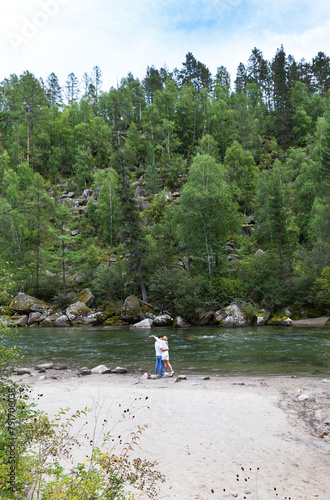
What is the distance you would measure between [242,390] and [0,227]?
93.9ft

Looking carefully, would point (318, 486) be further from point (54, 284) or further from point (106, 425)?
point (54, 284)

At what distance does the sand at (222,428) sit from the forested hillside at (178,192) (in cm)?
441

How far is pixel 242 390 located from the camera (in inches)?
401

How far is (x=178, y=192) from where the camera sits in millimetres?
57438

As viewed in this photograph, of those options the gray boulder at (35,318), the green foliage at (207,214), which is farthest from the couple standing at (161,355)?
the gray boulder at (35,318)

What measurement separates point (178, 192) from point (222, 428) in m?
52.4

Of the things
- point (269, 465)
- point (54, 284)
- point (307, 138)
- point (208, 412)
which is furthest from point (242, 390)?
point (307, 138)

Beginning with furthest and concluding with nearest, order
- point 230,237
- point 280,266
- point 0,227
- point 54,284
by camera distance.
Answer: point 230,237
point 54,284
point 280,266
point 0,227

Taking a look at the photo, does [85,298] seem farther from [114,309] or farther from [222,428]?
[222,428]

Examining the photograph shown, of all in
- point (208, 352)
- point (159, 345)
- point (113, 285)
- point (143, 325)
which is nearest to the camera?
point (159, 345)

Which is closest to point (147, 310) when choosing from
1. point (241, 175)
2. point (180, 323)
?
point (180, 323)

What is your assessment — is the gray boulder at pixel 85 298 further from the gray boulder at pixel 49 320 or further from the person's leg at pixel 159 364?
the person's leg at pixel 159 364

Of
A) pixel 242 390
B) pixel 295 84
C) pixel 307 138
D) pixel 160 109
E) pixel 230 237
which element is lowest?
pixel 242 390

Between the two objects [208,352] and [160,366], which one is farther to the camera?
[208,352]
